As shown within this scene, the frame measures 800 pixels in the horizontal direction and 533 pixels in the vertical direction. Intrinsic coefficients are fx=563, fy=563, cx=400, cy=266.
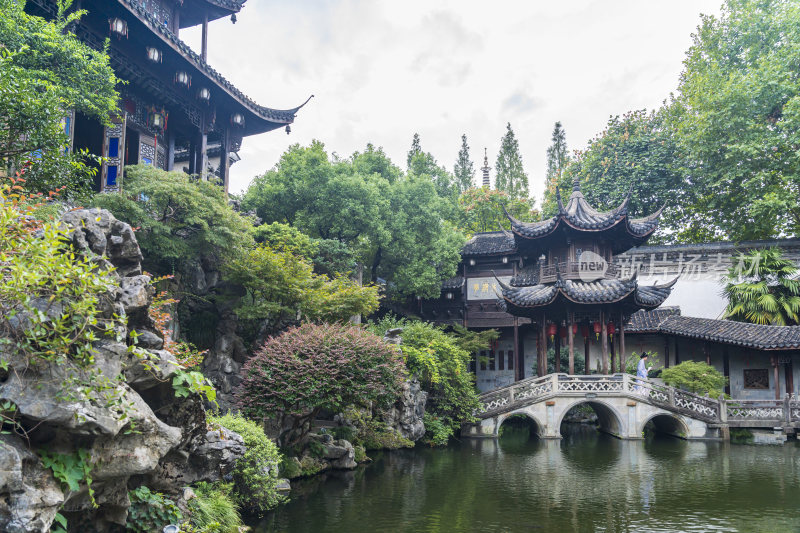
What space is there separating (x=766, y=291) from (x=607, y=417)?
7.63 meters

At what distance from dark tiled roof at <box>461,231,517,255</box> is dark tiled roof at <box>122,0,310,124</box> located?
930 cm

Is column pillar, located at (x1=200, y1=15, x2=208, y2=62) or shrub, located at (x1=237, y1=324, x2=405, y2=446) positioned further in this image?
column pillar, located at (x1=200, y1=15, x2=208, y2=62)

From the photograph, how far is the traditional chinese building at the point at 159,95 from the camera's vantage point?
43.1 ft

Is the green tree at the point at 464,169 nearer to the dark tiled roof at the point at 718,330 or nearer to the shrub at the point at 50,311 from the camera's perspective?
the dark tiled roof at the point at 718,330

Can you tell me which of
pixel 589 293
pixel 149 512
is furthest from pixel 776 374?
pixel 149 512

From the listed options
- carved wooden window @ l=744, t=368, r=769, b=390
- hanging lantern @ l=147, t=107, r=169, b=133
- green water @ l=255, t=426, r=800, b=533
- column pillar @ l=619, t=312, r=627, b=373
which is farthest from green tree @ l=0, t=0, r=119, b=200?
carved wooden window @ l=744, t=368, r=769, b=390

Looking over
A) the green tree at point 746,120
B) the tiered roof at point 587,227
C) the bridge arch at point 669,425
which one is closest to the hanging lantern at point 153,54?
the tiered roof at point 587,227

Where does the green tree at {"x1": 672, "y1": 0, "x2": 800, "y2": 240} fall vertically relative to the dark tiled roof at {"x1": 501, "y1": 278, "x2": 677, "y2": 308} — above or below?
above

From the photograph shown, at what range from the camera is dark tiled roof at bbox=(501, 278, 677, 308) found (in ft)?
53.6

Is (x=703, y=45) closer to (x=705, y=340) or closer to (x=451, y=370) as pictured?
(x=705, y=340)

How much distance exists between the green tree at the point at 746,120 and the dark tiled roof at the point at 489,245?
7.99 metres

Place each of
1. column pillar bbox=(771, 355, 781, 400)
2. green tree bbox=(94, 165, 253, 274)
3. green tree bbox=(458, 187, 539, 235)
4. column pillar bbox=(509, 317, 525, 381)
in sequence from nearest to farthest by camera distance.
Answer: green tree bbox=(94, 165, 253, 274), column pillar bbox=(771, 355, 781, 400), column pillar bbox=(509, 317, 525, 381), green tree bbox=(458, 187, 539, 235)

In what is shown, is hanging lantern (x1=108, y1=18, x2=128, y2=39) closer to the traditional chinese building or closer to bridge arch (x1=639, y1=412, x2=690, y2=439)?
the traditional chinese building

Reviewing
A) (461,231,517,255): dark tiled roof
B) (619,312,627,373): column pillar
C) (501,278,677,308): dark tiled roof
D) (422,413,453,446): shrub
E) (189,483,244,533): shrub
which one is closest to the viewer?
(189,483,244,533): shrub
